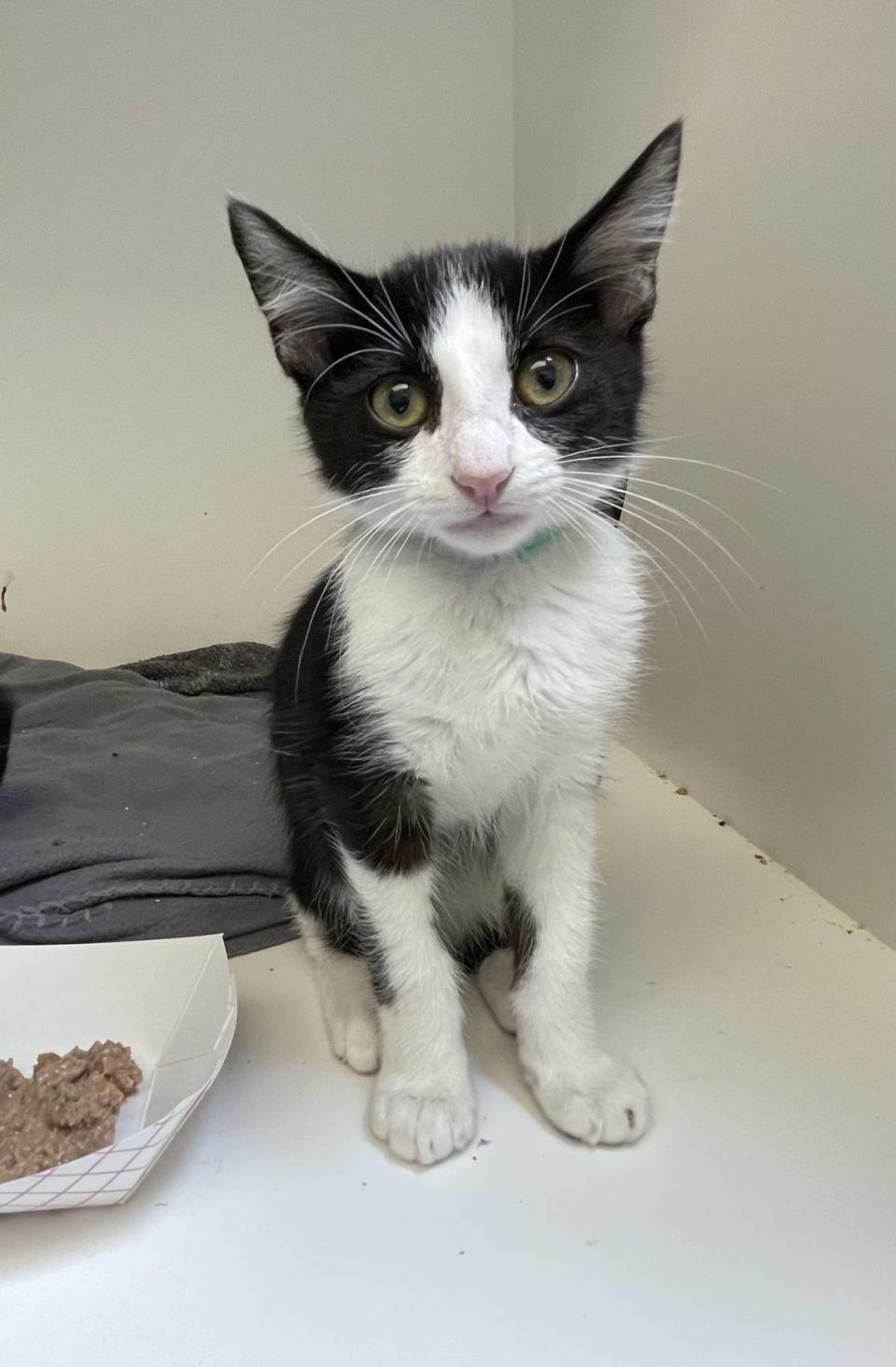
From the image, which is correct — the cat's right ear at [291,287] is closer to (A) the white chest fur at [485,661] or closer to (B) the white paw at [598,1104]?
(A) the white chest fur at [485,661]

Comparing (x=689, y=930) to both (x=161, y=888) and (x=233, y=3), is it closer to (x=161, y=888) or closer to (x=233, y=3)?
(x=161, y=888)

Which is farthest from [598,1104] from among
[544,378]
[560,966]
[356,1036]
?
[544,378]

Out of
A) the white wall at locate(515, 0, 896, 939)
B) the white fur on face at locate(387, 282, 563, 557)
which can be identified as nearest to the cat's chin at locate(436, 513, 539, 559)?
the white fur on face at locate(387, 282, 563, 557)

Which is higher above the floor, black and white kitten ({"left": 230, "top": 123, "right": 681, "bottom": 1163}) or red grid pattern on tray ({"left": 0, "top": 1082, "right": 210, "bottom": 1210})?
black and white kitten ({"left": 230, "top": 123, "right": 681, "bottom": 1163})

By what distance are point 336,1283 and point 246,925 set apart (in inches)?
21.3

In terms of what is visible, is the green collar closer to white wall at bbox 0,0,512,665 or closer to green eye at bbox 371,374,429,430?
green eye at bbox 371,374,429,430

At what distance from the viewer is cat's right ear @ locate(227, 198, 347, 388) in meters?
0.78

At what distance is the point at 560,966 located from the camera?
88 cm

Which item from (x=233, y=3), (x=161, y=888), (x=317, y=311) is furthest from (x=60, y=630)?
(x=317, y=311)

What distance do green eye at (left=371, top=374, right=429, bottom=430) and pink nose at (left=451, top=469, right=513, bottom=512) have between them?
97 millimetres

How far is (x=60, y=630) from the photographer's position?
6.86 ft

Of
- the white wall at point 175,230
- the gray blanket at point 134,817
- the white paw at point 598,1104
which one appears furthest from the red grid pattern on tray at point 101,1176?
the white wall at point 175,230

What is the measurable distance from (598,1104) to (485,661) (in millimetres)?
387

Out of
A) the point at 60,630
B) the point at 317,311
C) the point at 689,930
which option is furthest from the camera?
the point at 60,630
